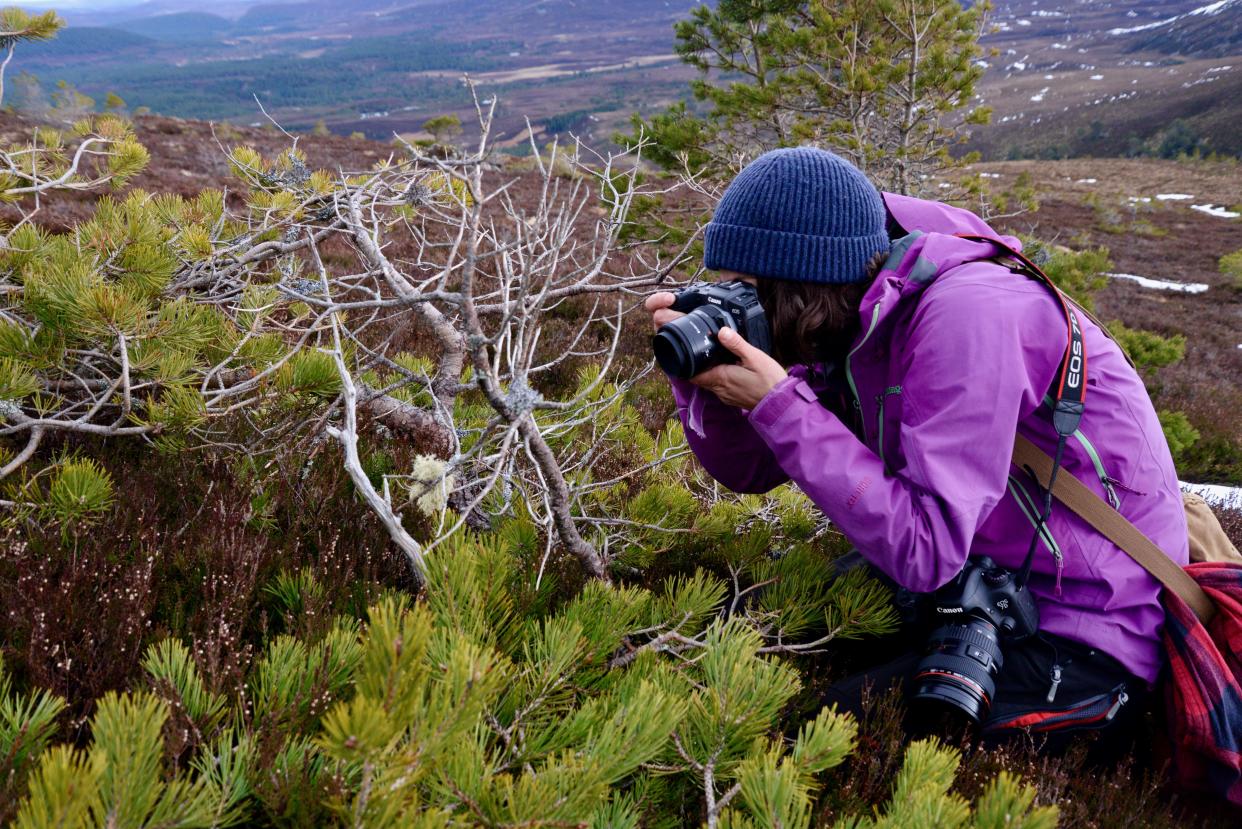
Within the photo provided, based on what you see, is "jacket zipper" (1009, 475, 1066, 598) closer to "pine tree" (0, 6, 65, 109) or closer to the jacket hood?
the jacket hood

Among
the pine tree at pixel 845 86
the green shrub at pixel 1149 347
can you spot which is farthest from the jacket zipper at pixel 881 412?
the green shrub at pixel 1149 347

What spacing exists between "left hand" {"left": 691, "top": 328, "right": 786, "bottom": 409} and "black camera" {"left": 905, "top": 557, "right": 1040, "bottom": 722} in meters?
0.70

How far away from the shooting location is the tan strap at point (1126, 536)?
1.62 metres

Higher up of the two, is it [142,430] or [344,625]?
[142,430]

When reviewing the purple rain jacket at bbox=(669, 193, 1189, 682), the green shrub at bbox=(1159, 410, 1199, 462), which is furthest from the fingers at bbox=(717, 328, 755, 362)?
the green shrub at bbox=(1159, 410, 1199, 462)

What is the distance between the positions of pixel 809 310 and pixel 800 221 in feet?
0.72

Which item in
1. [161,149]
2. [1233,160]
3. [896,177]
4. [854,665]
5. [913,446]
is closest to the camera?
[913,446]

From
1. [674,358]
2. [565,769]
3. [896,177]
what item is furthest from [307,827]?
[896,177]

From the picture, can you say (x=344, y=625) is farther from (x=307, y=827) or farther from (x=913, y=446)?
(x=913, y=446)

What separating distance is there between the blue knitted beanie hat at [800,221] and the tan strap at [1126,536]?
2.26ft

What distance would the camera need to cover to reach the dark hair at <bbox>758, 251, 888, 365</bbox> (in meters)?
1.72

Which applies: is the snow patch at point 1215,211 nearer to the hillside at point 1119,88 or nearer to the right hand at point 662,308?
the hillside at point 1119,88

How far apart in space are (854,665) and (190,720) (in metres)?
1.67

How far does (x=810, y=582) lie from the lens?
1742 mm
